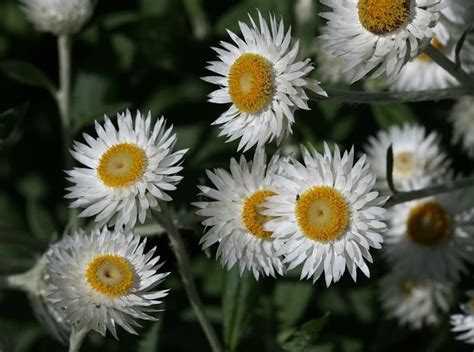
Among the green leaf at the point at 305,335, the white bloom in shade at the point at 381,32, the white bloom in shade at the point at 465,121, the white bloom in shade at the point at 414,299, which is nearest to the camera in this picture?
the white bloom in shade at the point at 381,32

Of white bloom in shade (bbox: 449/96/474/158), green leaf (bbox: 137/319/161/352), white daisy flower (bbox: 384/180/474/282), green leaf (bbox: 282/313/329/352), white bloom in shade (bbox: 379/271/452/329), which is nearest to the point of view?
green leaf (bbox: 282/313/329/352)

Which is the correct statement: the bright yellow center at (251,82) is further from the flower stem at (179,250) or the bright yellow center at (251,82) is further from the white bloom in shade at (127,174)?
the flower stem at (179,250)

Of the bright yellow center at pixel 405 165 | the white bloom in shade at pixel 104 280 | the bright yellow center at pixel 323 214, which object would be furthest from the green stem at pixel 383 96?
the bright yellow center at pixel 405 165

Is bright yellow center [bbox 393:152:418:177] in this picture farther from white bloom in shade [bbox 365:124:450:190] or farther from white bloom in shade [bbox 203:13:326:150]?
white bloom in shade [bbox 203:13:326:150]

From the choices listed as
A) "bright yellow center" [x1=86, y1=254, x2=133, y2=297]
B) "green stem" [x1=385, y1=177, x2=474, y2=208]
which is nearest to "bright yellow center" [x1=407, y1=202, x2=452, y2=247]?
"green stem" [x1=385, y1=177, x2=474, y2=208]

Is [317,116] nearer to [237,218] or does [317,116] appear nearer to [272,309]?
[272,309]

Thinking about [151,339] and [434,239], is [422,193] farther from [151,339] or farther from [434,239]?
[151,339]

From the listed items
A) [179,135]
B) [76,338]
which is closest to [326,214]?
[76,338]
